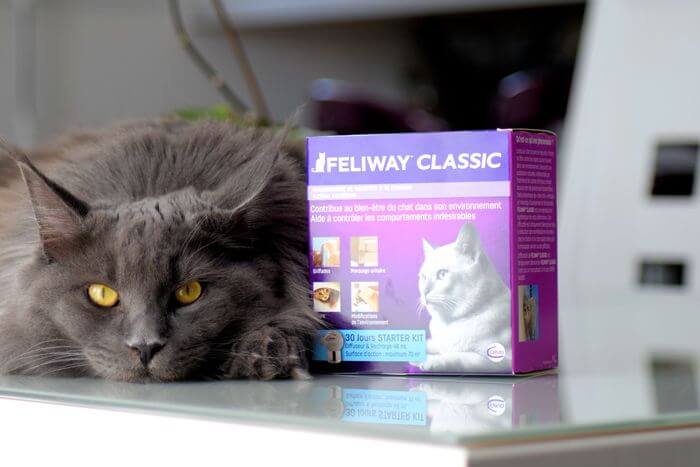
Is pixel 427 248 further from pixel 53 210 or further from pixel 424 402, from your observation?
pixel 53 210

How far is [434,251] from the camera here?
3.29 ft

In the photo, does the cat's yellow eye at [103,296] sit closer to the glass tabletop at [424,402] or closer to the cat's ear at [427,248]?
the glass tabletop at [424,402]

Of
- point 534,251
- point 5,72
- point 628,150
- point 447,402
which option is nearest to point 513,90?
point 628,150

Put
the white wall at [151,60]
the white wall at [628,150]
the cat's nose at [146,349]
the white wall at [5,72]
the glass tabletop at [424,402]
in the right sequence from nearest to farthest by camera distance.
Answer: the glass tabletop at [424,402] → the cat's nose at [146,349] → the white wall at [628,150] → the white wall at [5,72] → the white wall at [151,60]

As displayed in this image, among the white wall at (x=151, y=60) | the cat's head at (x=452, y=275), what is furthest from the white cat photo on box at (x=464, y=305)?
the white wall at (x=151, y=60)

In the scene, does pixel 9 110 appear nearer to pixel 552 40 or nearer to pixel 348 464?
pixel 552 40

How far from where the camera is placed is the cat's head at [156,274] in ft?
3.21

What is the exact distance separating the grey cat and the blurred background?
0.97ft

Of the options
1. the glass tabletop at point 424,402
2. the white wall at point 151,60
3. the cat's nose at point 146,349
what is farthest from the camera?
the white wall at point 151,60

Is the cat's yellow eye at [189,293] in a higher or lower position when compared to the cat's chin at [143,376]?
higher

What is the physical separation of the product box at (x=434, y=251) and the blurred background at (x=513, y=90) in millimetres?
154

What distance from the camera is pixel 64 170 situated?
120 cm

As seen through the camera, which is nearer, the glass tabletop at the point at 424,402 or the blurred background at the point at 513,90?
the glass tabletop at the point at 424,402

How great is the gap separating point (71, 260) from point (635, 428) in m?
0.63
